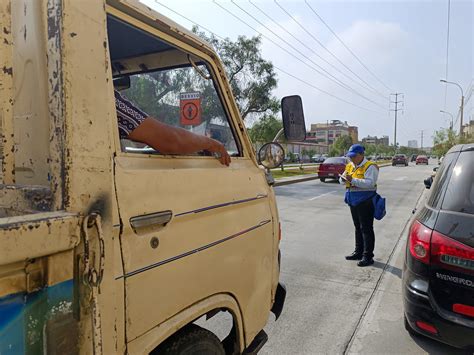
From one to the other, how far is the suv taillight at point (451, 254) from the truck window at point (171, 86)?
154cm

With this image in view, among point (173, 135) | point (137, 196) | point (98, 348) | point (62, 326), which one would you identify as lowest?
point (98, 348)

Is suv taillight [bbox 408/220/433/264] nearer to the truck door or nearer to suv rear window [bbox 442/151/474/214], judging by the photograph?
suv rear window [bbox 442/151/474/214]

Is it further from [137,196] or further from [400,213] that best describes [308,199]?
[137,196]

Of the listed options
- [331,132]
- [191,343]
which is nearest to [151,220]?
[191,343]

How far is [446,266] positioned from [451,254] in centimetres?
9

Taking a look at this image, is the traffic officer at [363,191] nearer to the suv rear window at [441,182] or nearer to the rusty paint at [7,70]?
the suv rear window at [441,182]

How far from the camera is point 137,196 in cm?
134

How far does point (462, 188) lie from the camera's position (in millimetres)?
2695

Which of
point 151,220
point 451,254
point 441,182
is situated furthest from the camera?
point 441,182

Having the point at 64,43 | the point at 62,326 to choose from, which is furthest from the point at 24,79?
the point at 62,326

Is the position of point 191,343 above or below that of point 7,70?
below

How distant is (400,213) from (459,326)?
8.32 metres

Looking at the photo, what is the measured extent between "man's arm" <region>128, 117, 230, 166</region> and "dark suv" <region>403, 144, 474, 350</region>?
178 cm

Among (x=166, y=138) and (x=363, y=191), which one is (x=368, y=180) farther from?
(x=166, y=138)
